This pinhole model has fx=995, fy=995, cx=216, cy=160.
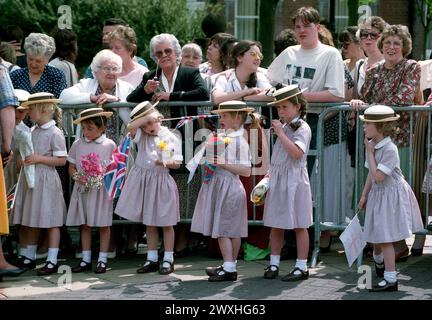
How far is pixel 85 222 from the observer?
896cm

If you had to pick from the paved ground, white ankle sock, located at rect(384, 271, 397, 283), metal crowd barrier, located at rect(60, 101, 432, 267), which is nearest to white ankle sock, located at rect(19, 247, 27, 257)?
the paved ground

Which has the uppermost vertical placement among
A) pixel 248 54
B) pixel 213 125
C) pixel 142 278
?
pixel 248 54

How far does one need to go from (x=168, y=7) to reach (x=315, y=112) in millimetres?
16043

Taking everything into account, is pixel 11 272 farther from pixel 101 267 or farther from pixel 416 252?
pixel 416 252

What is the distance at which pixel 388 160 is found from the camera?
26.1ft

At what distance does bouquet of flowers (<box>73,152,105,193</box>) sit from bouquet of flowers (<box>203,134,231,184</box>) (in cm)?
101

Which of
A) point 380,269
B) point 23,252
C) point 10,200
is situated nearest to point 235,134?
→ point 380,269

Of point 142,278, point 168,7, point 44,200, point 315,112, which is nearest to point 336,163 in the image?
point 315,112

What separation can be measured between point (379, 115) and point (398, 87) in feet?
3.47

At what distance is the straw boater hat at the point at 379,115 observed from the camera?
800 centimetres
